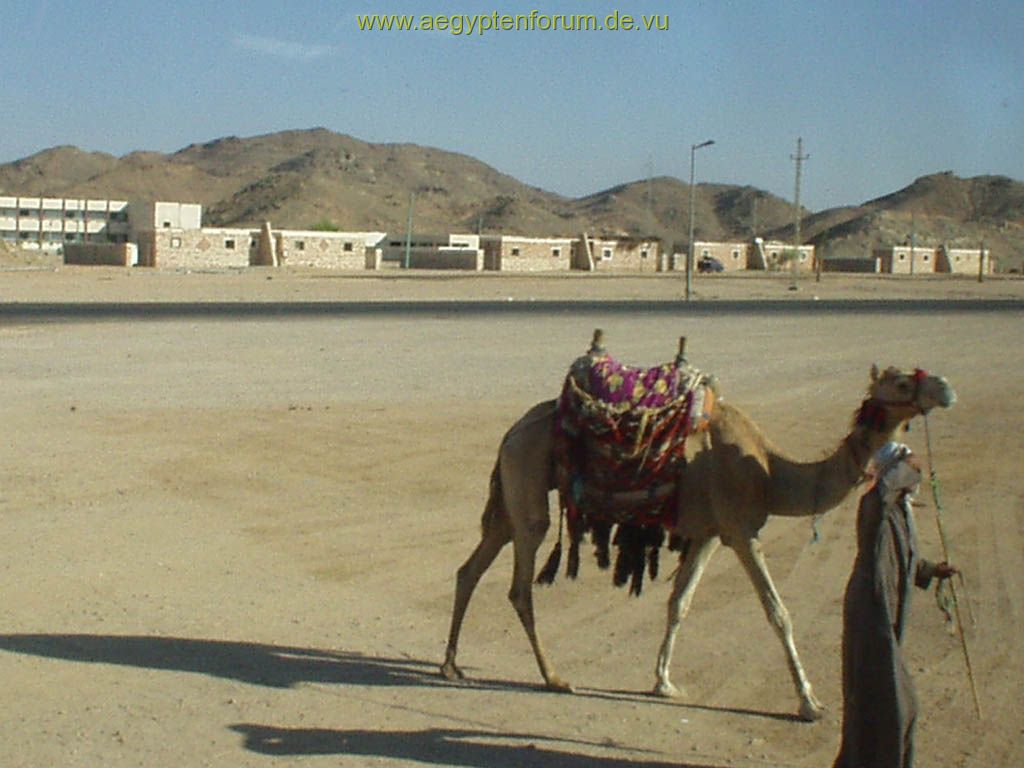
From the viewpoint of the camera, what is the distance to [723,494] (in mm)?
8453

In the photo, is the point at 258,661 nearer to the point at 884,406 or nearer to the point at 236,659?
the point at 236,659

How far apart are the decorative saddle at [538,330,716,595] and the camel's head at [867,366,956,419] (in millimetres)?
1261

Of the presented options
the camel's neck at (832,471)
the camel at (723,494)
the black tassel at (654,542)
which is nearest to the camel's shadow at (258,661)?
the camel at (723,494)

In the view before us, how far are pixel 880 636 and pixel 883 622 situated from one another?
63 millimetres

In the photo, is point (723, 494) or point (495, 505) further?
point (495, 505)

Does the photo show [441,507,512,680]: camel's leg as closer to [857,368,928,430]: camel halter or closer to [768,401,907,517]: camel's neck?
[768,401,907,517]: camel's neck

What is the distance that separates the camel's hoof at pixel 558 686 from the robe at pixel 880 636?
2.35 m

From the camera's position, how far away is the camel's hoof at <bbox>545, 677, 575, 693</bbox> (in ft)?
A: 28.5

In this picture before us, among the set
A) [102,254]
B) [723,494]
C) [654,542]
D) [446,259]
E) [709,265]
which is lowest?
[654,542]

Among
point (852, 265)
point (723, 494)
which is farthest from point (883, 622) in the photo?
point (852, 265)

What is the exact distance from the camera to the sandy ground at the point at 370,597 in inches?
312

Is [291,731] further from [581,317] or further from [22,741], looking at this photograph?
[581,317]

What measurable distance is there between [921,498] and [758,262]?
343 ft

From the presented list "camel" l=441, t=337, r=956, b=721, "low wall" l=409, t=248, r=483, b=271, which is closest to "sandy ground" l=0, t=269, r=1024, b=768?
"camel" l=441, t=337, r=956, b=721
